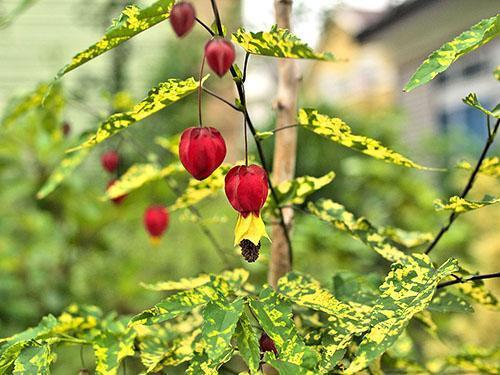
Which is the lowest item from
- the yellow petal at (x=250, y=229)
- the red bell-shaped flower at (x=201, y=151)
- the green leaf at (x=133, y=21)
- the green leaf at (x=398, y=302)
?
the green leaf at (x=398, y=302)

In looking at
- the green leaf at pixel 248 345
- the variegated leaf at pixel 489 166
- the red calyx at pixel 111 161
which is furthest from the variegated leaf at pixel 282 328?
the red calyx at pixel 111 161

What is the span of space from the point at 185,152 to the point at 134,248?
2.59 m

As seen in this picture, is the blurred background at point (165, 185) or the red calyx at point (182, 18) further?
the blurred background at point (165, 185)

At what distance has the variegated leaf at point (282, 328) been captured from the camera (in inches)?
25.7

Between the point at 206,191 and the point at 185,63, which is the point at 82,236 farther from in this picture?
the point at 185,63

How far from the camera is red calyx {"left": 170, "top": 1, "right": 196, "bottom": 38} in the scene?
2.93ft

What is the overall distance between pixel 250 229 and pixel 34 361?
0.26 metres

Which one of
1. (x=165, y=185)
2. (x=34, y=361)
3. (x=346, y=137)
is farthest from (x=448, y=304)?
(x=165, y=185)

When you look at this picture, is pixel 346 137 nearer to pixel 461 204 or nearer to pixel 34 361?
pixel 461 204

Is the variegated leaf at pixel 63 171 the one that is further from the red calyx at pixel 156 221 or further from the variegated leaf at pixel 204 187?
the red calyx at pixel 156 221

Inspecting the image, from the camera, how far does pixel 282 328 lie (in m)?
0.67

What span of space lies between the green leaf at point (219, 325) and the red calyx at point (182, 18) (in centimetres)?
38

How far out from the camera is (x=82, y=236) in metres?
2.43

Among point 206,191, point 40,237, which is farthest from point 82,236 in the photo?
point 206,191
